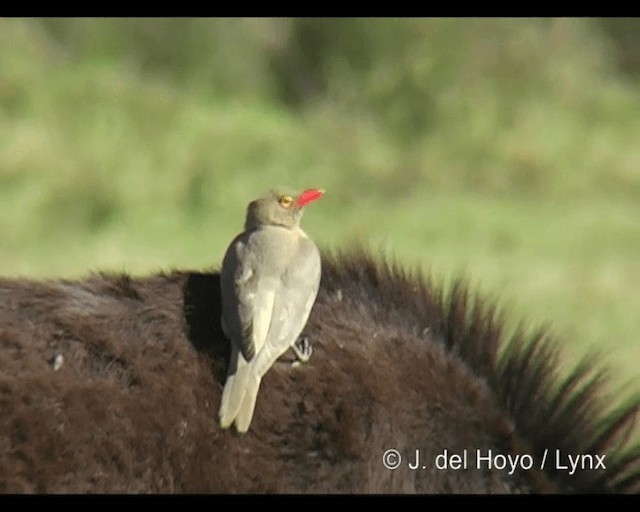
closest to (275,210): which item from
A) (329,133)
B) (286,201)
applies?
(286,201)

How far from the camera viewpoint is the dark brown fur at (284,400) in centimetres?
238

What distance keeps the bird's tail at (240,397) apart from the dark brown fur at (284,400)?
3 centimetres

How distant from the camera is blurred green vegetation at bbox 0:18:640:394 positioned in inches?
243

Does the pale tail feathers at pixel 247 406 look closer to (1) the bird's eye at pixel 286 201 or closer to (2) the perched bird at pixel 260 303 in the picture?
(2) the perched bird at pixel 260 303

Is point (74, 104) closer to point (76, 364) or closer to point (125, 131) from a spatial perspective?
point (125, 131)

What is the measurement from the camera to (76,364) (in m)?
2.42

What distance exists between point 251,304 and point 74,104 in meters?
4.46

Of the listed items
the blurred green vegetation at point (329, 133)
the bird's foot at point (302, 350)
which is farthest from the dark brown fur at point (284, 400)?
the blurred green vegetation at point (329, 133)

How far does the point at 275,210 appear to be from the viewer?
8.55 feet

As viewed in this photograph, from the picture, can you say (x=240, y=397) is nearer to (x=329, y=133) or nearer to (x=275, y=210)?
(x=275, y=210)

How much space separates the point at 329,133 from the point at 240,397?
4.67 metres

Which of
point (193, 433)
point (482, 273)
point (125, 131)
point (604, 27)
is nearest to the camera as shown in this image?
point (193, 433)
